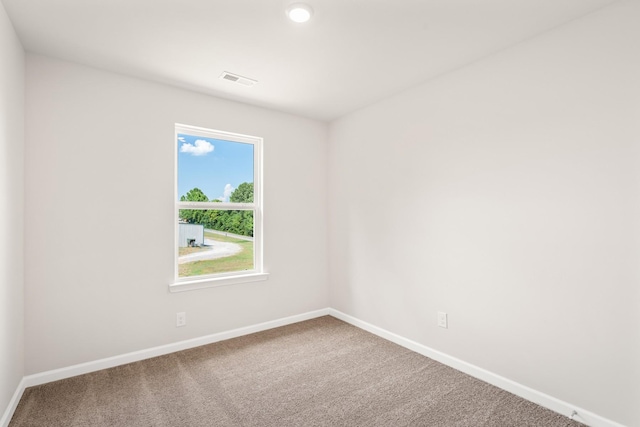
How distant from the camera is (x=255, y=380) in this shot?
2.49 m

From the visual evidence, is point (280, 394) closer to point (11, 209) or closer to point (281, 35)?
point (11, 209)

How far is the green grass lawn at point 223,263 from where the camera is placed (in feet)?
10.5

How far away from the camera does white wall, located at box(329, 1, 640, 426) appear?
1860mm

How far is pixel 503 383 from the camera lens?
7.70 feet

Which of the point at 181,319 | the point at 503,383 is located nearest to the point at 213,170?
the point at 181,319

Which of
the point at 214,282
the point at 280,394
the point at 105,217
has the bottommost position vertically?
the point at 280,394

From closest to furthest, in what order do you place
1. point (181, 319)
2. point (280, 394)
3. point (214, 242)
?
point (280, 394) < point (181, 319) < point (214, 242)

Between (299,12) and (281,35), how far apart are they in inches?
11.3

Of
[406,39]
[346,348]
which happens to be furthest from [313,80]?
[346,348]

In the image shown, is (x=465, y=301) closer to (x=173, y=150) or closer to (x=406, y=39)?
(x=406, y=39)

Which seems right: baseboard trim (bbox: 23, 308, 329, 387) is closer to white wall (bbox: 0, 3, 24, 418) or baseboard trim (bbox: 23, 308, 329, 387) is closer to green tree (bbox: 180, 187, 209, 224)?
white wall (bbox: 0, 3, 24, 418)

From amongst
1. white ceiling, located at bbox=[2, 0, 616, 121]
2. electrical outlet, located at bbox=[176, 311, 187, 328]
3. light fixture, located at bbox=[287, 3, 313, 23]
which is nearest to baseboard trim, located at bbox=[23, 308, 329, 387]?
electrical outlet, located at bbox=[176, 311, 187, 328]

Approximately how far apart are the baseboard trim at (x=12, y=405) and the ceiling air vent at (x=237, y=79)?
106 inches

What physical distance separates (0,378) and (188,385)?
1.06 m
